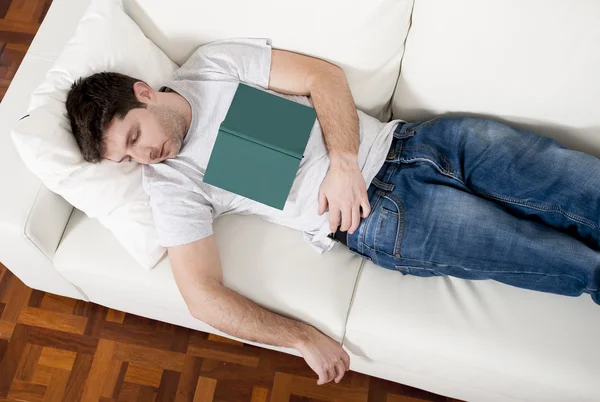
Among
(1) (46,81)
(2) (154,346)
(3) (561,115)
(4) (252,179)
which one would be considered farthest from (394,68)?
(2) (154,346)

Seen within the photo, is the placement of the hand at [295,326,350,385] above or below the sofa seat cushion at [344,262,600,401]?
below

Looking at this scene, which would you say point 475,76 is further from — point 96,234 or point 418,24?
point 96,234

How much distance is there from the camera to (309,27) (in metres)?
1.32

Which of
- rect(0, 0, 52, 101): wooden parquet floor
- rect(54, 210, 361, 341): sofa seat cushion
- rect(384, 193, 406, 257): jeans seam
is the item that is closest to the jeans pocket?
rect(384, 193, 406, 257): jeans seam

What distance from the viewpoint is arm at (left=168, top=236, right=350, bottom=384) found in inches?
48.5

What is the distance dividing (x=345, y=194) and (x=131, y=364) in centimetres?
88

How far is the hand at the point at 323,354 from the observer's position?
126 centimetres

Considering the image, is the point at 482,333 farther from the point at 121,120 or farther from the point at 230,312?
the point at 121,120

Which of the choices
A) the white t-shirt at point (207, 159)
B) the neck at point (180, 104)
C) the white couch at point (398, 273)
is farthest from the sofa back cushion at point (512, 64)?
the neck at point (180, 104)

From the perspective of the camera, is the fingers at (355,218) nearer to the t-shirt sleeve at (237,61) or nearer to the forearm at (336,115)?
the forearm at (336,115)

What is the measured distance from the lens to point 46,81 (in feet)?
4.26

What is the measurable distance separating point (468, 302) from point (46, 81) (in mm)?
1151

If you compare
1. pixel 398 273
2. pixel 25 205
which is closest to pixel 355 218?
pixel 398 273

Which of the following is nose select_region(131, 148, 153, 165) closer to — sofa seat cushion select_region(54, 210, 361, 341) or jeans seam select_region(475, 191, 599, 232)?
sofa seat cushion select_region(54, 210, 361, 341)
